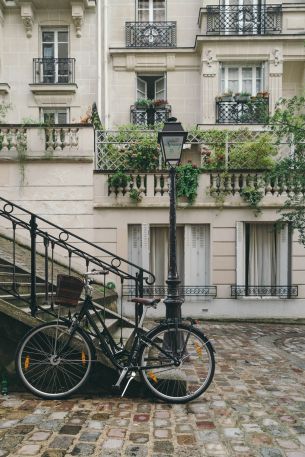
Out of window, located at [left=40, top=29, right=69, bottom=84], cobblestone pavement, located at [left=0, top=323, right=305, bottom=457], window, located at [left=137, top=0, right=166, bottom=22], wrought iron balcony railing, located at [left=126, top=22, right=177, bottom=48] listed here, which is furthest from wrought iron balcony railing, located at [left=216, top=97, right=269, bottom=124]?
cobblestone pavement, located at [left=0, top=323, right=305, bottom=457]

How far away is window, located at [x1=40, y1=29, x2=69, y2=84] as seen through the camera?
52.3 feet

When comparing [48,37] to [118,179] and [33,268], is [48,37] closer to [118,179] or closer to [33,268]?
[118,179]

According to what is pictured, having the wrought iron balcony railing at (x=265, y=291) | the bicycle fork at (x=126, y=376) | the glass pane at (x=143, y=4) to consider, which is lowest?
the wrought iron balcony railing at (x=265, y=291)

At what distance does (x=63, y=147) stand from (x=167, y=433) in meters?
8.62

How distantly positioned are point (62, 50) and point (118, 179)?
316 inches

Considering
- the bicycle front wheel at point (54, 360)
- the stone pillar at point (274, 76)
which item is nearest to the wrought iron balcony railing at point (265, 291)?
the bicycle front wheel at point (54, 360)

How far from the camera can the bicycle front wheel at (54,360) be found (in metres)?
4.49

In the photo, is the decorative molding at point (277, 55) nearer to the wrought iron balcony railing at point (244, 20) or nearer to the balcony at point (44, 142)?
the wrought iron balcony railing at point (244, 20)

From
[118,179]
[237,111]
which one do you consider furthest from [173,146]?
[237,111]

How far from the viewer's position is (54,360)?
4555 millimetres

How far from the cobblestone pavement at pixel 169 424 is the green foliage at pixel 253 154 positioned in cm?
692

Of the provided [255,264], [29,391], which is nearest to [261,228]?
[255,264]

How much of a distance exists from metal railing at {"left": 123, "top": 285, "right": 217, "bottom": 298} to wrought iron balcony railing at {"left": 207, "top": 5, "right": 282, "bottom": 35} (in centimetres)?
997

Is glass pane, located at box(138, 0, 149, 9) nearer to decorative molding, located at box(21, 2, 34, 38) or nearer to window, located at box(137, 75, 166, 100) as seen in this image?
window, located at box(137, 75, 166, 100)
